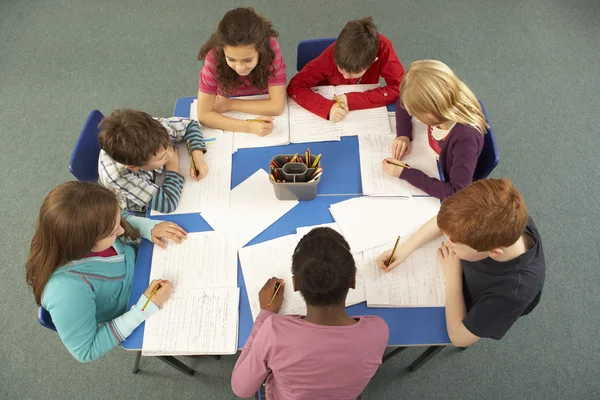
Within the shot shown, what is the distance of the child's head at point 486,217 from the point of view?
3.62 feet

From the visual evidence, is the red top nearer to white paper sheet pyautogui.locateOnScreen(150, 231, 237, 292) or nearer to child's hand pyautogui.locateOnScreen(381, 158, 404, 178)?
white paper sheet pyautogui.locateOnScreen(150, 231, 237, 292)

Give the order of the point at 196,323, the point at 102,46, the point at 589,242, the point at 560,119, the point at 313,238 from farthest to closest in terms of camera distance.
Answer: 1. the point at 102,46
2. the point at 560,119
3. the point at 589,242
4. the point at 196,323
5. the point at 313,238

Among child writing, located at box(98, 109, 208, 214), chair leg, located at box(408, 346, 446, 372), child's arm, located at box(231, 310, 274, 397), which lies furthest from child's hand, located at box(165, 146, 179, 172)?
chair leg, located at box(408, 346, 446, 372)

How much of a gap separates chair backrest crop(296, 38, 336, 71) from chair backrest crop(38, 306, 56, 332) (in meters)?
1.52

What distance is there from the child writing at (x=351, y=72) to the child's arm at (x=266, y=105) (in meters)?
0.07

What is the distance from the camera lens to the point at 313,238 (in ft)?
3.60

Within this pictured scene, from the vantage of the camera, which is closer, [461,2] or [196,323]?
[196,323]

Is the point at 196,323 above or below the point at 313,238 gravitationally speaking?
below

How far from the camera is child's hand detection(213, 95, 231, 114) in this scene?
1.76 m

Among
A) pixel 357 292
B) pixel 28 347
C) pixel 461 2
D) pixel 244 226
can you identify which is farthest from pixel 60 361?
pixel 461 2

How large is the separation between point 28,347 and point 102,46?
222cm

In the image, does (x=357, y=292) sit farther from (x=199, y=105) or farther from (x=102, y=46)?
(x=102, y=46)

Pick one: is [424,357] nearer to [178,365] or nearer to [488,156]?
[488,156]

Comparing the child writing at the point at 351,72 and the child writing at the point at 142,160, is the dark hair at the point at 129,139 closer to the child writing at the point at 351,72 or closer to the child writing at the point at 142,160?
the child writing at the point at 142,160
